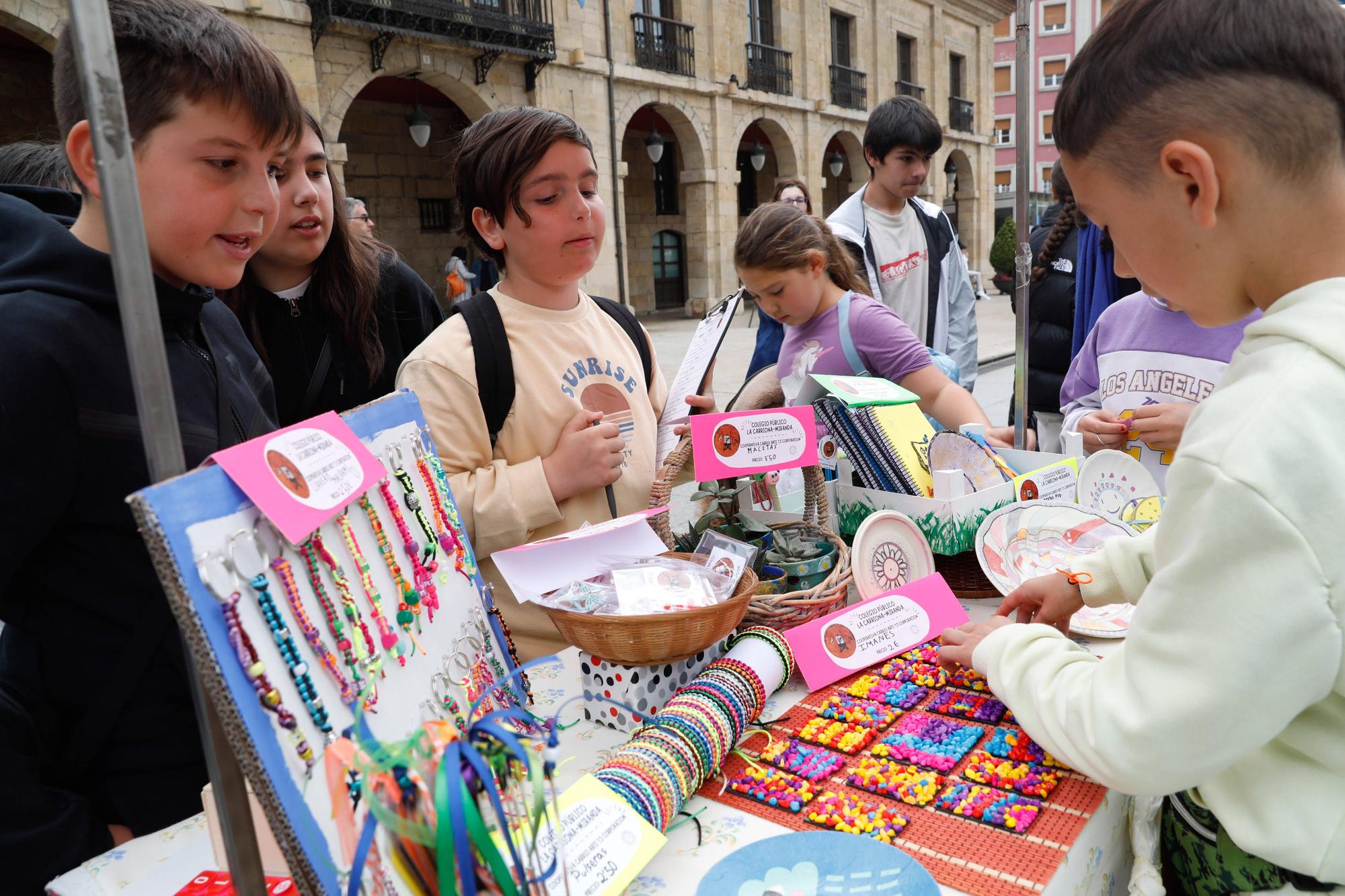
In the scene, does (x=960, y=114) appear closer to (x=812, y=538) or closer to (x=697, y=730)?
(x=812, y=538)

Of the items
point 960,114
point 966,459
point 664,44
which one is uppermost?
point 960,114

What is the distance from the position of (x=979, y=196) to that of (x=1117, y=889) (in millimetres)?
27282

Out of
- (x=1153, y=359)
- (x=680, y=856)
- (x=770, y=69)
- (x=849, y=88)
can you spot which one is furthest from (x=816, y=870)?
(x=849, y=88)

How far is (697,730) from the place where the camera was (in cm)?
105

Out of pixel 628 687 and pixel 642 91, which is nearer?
pixel 628 687

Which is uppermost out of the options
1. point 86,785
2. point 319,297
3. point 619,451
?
point 319,297

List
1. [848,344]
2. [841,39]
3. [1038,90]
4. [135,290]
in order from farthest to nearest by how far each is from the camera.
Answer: [1038,90]
[841,39]
[848,344]
[135,290]

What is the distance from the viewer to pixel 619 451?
5.33 feet

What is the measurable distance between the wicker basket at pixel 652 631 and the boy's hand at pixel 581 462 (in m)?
0.44

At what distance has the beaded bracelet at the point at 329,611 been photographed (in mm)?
775

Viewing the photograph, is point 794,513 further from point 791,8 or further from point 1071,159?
point 791,8

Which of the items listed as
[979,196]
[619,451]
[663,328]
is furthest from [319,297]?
[979,196]

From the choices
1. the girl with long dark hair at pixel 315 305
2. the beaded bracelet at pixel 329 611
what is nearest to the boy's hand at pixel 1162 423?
the beaded bracelet at pixel 329 611

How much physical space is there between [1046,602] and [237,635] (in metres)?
1.08
